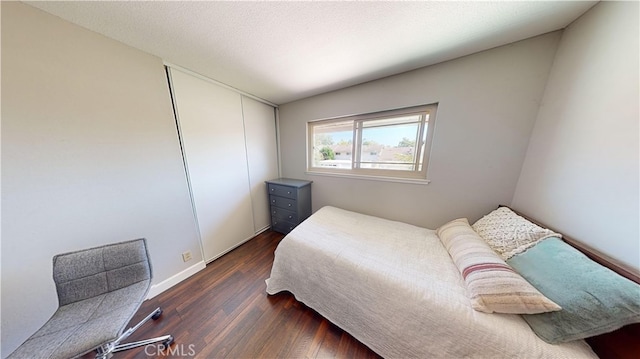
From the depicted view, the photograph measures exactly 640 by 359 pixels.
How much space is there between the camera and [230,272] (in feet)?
6.11

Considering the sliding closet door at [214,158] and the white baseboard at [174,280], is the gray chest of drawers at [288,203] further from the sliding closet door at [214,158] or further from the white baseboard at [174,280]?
the white baseboard at [174,280]

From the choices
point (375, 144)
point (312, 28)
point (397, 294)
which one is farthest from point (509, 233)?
point (312, 28)

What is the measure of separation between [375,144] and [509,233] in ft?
4.66

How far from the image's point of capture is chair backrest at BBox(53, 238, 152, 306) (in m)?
1.02

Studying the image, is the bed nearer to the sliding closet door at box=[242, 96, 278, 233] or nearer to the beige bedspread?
the beige bedspread

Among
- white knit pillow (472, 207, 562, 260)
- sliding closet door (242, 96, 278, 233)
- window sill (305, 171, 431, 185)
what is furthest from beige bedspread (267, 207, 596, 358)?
sliding closet door (242, 96, 278, 233)

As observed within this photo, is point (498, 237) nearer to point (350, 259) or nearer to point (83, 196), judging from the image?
point (350, 259)

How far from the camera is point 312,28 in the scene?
1109mm

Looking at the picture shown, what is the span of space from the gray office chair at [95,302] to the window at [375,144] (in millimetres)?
2014

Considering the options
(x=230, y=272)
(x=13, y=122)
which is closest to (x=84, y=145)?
(x=13, y=122)

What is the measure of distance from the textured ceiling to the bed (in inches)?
64.1

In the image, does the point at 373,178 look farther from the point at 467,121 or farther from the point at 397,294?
the point at 397,294

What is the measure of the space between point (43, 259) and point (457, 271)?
278 centimetres

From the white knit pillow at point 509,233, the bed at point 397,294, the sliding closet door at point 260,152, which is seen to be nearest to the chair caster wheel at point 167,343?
the bed at point 397,294
